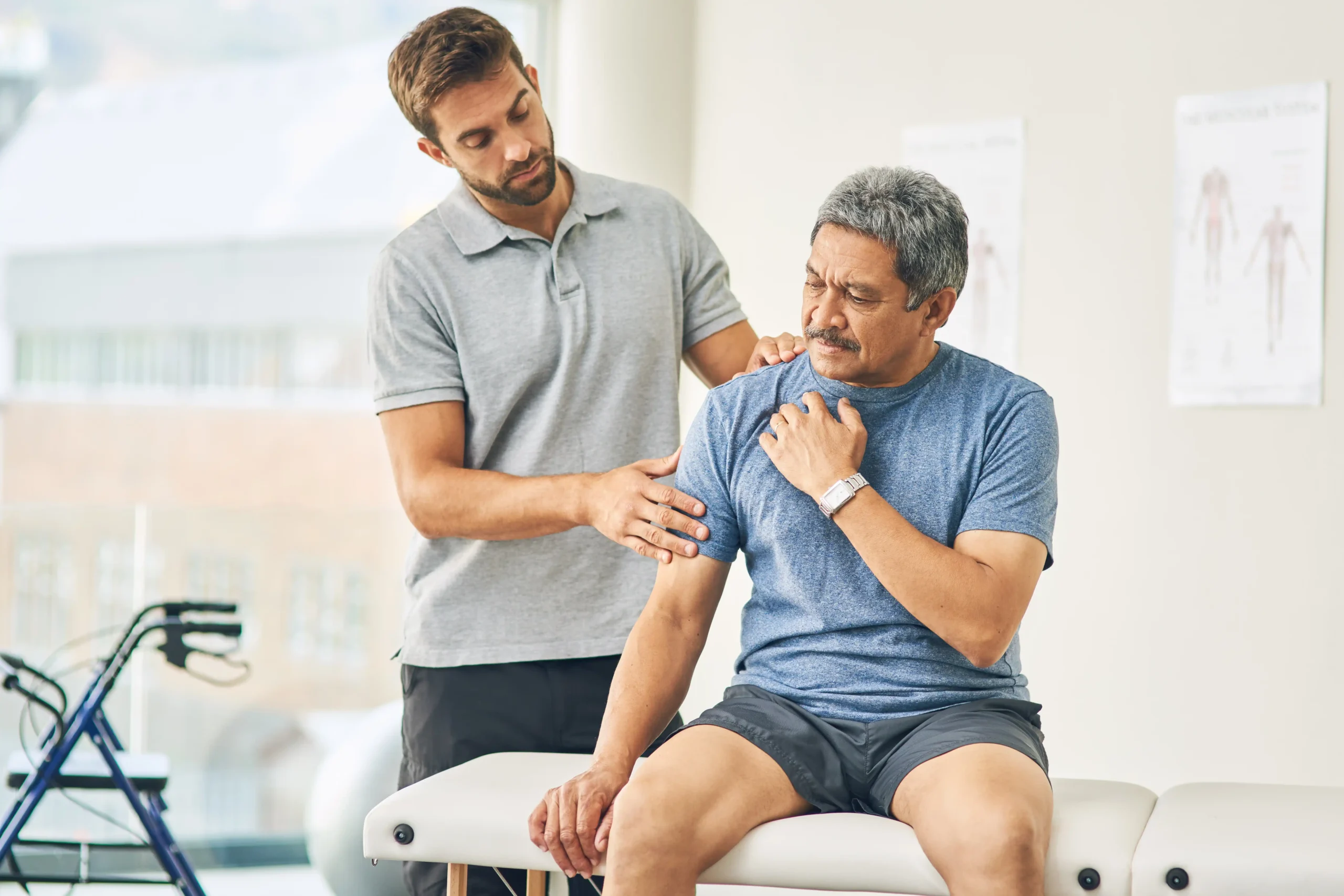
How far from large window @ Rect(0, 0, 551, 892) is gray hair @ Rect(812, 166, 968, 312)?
7.88 feet

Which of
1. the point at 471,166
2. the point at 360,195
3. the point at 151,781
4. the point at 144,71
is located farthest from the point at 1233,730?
the point at 144,71

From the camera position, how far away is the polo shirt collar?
208 centimetres

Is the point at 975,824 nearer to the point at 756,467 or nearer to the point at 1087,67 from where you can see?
the point at 756,467

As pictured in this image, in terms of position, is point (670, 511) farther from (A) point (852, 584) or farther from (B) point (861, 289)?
(B) point (861, 289)

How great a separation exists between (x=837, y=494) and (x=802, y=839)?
405 mm

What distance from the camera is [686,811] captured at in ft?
5.26

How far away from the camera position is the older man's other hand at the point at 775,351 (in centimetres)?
196

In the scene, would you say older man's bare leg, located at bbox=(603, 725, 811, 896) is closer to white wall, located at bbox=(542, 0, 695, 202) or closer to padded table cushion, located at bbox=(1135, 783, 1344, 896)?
padded table cushion, located at bbox=(1135, 783, 1344, 896)

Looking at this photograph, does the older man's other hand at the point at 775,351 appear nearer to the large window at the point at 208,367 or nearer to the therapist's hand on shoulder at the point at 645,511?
the therapist's hand on shoulder at the point at 645,511

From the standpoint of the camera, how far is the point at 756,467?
185 centimetres

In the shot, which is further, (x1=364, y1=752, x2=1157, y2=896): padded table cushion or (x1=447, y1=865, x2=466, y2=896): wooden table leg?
(x1=447, y1=865, x2=466, y2=896): wooden table leg

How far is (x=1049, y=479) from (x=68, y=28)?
121 inches

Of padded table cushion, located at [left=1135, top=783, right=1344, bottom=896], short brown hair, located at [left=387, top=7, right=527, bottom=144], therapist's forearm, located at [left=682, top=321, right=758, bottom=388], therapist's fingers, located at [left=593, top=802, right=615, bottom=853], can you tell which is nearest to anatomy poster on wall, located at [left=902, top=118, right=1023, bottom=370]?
therapist's forearm, located at [left=682, top=321, right=758, bottom=388]

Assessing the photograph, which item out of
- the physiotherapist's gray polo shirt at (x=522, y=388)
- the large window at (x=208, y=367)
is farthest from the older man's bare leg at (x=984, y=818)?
the large window at (x=208, y=367)
